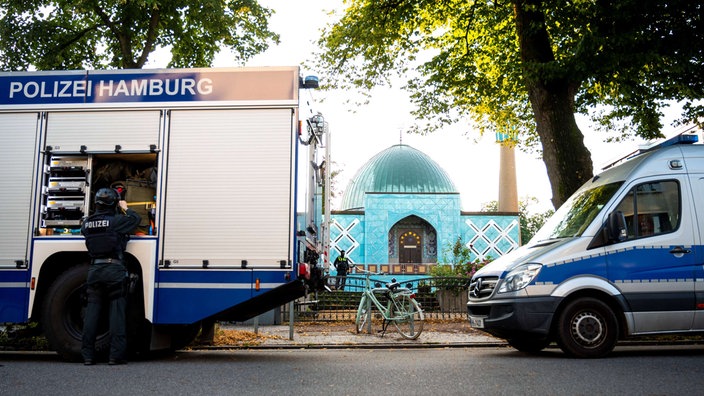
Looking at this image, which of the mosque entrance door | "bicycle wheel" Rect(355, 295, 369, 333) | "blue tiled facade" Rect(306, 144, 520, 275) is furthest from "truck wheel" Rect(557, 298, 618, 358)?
the mosque entrance door

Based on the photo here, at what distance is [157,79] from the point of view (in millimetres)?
8609

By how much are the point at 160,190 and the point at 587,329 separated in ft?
18.2

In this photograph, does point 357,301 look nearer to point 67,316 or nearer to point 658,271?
point 67,316

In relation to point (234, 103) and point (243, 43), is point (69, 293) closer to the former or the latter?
point (234, 103)

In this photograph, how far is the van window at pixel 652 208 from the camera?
8188 millimetres

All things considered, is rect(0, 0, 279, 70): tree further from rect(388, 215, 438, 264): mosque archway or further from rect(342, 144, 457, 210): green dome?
rect(342, 144, 457, 210): green dome

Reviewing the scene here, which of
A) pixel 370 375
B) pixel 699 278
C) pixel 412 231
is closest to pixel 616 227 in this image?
pixel 699 278

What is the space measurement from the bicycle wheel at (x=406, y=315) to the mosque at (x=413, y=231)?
2608 cm

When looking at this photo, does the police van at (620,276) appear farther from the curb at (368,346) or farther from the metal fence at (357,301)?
the metal fence at (357,301)

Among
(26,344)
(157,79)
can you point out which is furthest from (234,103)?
(26,344)

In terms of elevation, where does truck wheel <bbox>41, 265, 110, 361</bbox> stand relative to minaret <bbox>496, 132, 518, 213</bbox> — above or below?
below

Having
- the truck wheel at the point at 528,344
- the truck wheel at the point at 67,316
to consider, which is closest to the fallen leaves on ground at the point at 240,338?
the truck wheel at the point at 67,316

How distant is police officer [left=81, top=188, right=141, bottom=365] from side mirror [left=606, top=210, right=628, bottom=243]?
578 cm

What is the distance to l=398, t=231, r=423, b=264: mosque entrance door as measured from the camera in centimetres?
4178
